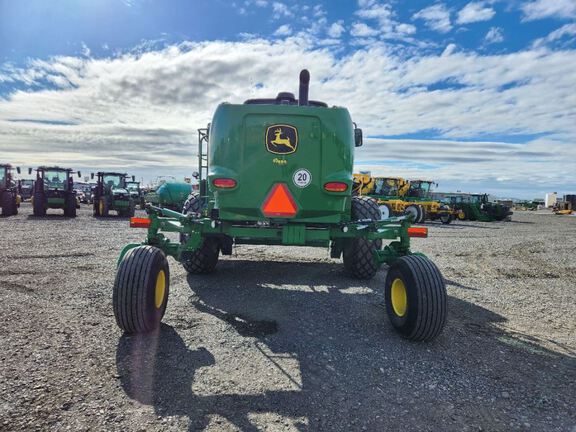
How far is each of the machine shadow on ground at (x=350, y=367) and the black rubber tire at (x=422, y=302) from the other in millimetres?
Result: 158

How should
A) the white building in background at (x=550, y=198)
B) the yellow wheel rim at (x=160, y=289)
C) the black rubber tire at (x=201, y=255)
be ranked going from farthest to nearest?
the white building in background at (x=550, y=198) < the black rubber tire at (x=201, y=255) < the yellow wheel rim at (x=160, y=289)

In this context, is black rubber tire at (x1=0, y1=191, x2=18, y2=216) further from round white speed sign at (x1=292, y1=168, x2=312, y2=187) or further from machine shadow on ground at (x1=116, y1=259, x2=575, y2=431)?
round white speed sign at (x1=292, y1=168, x2=312, y2=187)

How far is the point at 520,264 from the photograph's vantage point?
31.7 ft

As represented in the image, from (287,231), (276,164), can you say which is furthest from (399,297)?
(276,164)

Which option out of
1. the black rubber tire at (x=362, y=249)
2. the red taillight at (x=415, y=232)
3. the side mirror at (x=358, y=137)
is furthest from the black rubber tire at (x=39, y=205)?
the red taillight at (x=415, y=232)

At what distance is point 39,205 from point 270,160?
18.7 meters

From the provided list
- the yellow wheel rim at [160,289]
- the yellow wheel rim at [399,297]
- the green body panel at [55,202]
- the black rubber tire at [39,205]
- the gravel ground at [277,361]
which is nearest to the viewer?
the gravel ground at [277,361]

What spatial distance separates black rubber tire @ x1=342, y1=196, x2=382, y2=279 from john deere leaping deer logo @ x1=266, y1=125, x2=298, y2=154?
2.02m

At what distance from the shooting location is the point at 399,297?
4395 millimetres

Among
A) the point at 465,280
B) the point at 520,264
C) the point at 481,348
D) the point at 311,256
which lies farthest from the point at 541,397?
the point at 520,264

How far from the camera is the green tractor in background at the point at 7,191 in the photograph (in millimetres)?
19391

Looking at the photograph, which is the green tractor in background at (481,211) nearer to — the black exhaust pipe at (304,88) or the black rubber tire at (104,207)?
the black rubber tire at (104,207)

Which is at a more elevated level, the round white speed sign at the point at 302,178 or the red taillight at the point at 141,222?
the round white speed sign at the point at 302,178

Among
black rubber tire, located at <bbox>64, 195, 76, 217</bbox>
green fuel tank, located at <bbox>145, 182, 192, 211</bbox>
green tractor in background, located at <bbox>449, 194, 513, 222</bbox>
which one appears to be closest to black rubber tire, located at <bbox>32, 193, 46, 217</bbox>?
black rubber tire, located at <bbox>64, 195, 76, 217</bbox>
